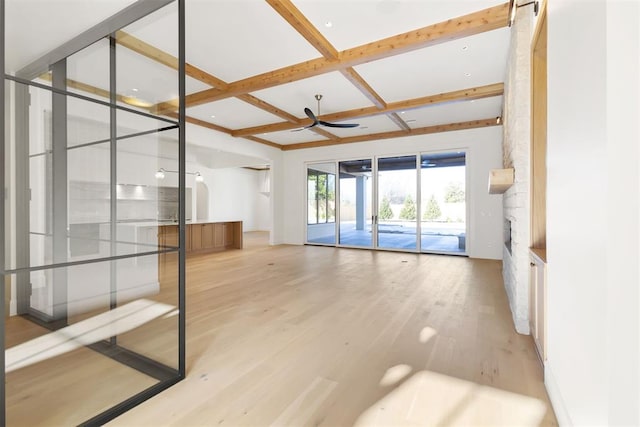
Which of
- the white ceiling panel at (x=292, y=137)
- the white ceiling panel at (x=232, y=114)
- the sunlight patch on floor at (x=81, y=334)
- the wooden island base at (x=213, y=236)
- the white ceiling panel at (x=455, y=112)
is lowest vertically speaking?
the sunlight patch on floor at (x=81, y=334)

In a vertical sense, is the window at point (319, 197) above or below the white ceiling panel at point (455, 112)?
below

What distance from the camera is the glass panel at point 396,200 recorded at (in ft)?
26.0

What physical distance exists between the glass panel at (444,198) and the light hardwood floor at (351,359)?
10.2 ft

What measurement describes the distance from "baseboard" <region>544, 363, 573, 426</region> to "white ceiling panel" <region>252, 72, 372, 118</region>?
433cm

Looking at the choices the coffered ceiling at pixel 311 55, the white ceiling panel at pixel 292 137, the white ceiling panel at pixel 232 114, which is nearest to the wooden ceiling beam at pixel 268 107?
the coffered ceiling at pixel 311 55

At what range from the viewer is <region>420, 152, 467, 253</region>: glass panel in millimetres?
7395

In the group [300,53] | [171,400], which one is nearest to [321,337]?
[171,400]

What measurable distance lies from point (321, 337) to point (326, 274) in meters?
2.57

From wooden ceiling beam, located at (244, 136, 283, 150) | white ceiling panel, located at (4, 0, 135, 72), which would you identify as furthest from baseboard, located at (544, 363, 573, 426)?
wooden ceiling beam, located at (244, 136, 283, 150)

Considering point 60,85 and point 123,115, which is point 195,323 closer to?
point 123,115

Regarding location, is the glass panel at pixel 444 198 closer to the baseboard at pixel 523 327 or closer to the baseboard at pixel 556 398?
the baseboard at pixel 523 327

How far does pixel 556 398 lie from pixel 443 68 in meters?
4.26

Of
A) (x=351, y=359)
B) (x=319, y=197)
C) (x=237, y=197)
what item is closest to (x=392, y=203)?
(x=319, y=197)

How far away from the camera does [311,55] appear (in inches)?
163
